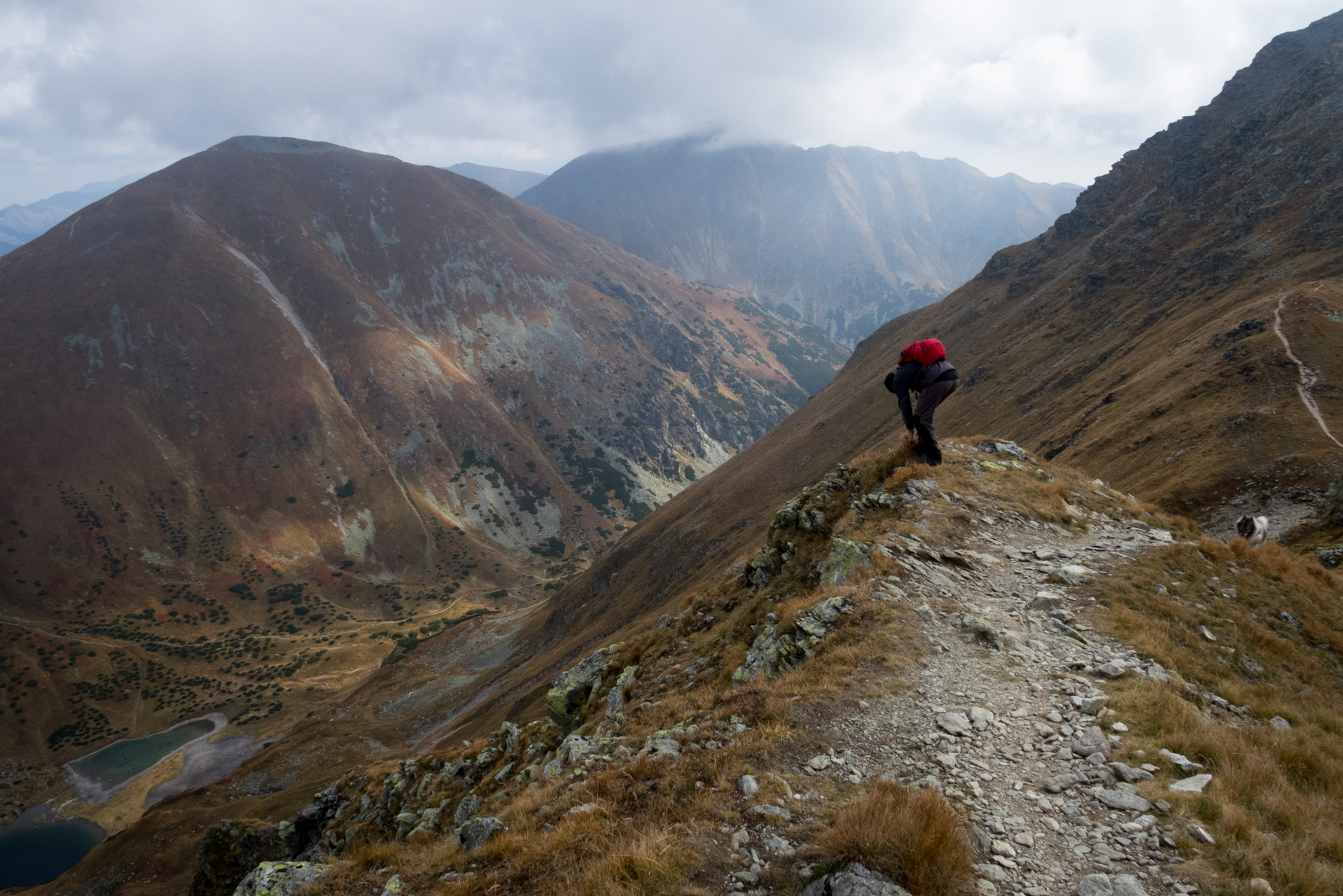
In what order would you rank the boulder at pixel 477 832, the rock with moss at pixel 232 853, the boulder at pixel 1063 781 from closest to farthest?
1. the boulder at pixel 1063 781
2. the boulder at pixel 477 832
3. the rock with moss at pixel 232 853

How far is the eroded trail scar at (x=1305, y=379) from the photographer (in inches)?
1314

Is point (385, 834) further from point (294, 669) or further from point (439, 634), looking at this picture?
point (294, 669)

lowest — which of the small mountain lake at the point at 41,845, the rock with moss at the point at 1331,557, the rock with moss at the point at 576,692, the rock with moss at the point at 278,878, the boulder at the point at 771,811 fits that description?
the small mountain lake at the point at 41,845

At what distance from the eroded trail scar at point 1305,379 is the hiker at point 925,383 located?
33.0 meters

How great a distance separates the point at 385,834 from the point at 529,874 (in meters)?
19.6

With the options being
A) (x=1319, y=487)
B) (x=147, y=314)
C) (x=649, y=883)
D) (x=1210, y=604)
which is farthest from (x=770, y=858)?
(x=147, y=314)

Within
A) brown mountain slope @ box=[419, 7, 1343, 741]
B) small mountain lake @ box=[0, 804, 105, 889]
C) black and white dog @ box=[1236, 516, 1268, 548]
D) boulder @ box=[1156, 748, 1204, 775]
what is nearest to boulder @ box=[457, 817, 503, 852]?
boulder @ box=[1156, 748, 1204, 775]

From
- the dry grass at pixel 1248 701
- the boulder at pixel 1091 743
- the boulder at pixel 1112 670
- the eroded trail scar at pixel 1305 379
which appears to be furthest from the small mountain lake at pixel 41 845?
the eroded trail scar at pixel 1305 379

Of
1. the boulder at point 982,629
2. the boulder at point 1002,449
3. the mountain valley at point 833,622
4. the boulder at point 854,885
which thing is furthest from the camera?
the boulder at point 1002,449

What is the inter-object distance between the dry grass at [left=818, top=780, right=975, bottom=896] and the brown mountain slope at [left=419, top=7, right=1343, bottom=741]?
1202 inches

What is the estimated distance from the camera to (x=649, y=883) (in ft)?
18.4

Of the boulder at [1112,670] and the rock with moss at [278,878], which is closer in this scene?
Result: the boulder at [1112,670]

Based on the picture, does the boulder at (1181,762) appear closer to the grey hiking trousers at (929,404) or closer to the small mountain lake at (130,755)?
the grey hiking trousers at (929,404)

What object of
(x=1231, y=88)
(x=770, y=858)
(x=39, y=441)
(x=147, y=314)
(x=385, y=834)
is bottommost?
(x=385, y=834)
